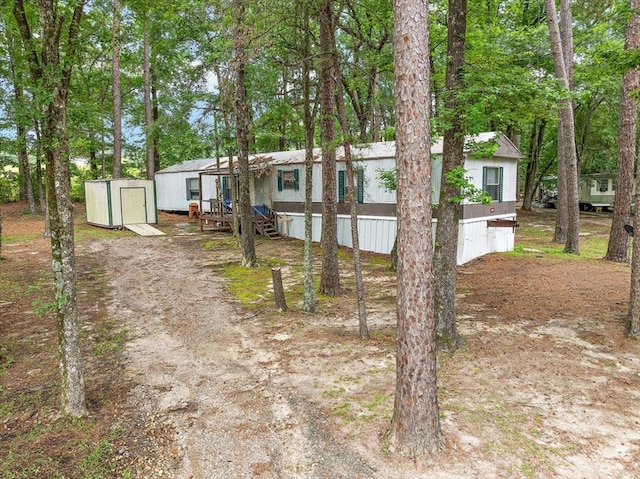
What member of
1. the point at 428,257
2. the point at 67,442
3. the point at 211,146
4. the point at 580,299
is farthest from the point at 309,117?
the point at 211,146

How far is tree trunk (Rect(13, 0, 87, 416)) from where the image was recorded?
421 cm

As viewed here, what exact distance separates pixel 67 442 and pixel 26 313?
4811 mm

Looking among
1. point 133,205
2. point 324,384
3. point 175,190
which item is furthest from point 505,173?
point 175,190

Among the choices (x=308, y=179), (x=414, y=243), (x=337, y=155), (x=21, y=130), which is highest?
(x=21, y=130)

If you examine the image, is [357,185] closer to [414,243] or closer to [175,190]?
[414,243]

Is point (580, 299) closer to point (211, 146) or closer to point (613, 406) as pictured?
point (613, 406)

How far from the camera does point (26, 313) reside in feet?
25.4

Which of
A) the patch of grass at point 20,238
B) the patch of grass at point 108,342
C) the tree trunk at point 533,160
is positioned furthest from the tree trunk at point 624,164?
the patch of grass at point 20,238

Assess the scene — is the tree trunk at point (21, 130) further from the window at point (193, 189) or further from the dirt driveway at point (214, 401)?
A: the window at point (193, 189)

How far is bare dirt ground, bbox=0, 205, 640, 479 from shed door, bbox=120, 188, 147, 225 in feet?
30.0

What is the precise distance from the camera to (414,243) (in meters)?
3.60

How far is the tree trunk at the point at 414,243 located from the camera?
3.52 m

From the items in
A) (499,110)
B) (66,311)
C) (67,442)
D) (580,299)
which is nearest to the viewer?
(67,442)

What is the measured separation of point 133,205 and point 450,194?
16.4 metres
